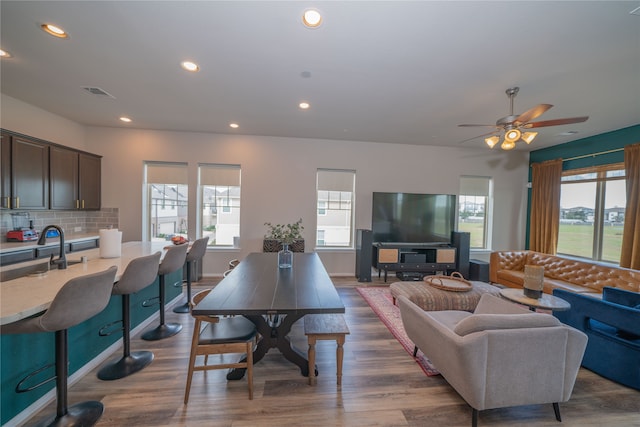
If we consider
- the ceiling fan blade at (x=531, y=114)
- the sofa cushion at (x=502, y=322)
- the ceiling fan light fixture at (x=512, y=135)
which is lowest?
the sofa cushion at (x=502, y=322)

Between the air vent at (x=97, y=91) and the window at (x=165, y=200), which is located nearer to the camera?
the air vent at (x=97, y=91)

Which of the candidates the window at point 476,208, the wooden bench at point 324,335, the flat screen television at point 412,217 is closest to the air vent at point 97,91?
the wooden bench at point 324,335

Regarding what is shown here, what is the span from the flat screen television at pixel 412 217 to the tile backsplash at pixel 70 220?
5121 mm

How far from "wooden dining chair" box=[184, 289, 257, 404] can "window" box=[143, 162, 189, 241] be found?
3.40 metres

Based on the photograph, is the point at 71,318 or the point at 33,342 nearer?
the point at 71,318

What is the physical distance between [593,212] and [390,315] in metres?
4.34

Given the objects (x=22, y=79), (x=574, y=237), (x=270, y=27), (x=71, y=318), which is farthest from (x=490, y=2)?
(x=574, y=237)

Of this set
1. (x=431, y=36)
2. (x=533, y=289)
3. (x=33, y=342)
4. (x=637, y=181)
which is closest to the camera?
(x=33, y=342)

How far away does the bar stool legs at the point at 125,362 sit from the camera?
190 cm

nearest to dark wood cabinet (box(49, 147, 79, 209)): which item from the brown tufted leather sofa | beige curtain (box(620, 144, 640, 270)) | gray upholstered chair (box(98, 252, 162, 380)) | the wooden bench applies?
gray upholstered chair (box(98, 252, 162, 380))

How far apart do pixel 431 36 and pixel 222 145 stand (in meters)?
3.93

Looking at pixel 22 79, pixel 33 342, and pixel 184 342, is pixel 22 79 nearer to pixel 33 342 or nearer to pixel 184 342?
pixel 33 342

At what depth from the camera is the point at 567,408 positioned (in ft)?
5.58

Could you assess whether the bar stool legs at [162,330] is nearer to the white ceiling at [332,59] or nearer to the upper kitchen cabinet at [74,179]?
the white ceiling at [332,59]
